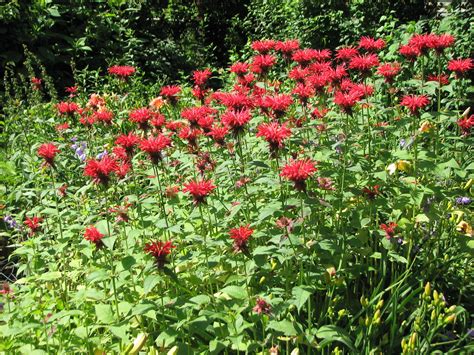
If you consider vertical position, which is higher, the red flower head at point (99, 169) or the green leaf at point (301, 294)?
the red flower head at point (99, 169)

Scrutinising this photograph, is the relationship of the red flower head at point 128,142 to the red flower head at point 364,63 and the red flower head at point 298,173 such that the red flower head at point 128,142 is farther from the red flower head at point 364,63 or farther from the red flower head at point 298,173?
the red flower head at point 364,63

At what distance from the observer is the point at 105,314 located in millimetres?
2154

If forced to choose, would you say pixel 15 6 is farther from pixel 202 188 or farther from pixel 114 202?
pixel 202 188

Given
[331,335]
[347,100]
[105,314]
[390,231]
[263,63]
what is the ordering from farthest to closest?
1. [263,63]
2. [390,231]
3. [347,100]
4. [105,314]
5. [331,335]

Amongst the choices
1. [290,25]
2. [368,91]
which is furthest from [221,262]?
[290,25]

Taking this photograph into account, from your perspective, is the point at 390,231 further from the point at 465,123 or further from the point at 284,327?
the point at 284,327

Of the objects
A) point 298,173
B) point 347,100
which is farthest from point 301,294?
point 347,100

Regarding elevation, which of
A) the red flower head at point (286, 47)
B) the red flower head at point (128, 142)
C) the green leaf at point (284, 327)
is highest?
the red flower head at point (286, 47)

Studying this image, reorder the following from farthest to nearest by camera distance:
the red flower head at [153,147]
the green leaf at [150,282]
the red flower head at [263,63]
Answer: the red flower head at [263,63] → the red flower head at [153,147] → the green leaf at [150,282]

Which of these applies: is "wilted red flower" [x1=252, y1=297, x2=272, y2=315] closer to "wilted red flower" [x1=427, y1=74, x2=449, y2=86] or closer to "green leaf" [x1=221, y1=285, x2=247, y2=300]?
"green leaf" [x1=221, y1=285, x2=247, y2=300]

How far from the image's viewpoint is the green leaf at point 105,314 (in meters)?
2.12

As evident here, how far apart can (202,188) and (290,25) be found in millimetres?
5585

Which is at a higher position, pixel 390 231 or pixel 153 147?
pixel 153 147

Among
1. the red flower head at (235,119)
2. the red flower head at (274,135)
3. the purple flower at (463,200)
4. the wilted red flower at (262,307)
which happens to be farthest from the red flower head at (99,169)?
the purple flower at (463,200)
